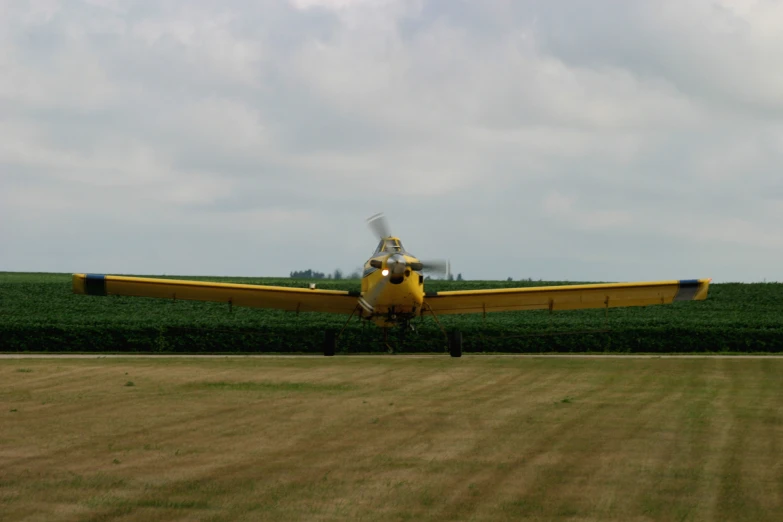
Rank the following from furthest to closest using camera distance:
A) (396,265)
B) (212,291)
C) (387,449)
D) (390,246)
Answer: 1. (212,291)
2. (390,246)
3. (396,265)
4. (387,449)

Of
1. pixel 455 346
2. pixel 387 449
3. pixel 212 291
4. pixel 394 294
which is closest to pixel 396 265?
pixel 394 294

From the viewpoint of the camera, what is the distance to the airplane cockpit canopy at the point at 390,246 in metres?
25.1

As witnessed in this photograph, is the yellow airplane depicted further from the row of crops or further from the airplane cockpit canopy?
the row of crops

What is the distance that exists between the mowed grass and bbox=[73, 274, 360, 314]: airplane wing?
674 cm

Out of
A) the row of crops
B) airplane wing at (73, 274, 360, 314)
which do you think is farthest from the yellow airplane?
the row of crops

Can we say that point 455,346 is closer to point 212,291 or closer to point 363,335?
point 363,335

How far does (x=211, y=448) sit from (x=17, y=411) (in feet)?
16.6

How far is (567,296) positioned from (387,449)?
18.2 metres

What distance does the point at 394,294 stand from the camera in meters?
24.7

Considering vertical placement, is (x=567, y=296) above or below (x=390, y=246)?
below

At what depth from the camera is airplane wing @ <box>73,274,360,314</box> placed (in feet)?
89.6

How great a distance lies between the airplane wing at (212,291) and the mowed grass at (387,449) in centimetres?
674

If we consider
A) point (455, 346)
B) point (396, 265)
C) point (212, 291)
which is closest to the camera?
point (396, 265)

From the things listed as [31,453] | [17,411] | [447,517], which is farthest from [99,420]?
[447,517]
